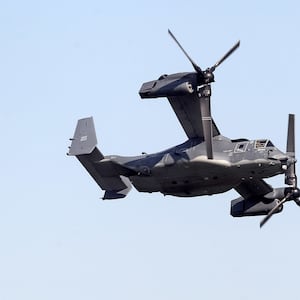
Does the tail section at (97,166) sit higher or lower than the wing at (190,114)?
lower

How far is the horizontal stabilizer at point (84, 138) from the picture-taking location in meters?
70.4

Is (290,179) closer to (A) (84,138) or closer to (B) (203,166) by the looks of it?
(B) (203,166)

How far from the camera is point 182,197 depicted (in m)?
69.2

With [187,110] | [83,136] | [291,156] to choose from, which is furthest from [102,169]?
[291,156]

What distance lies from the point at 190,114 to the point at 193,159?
2.95 m

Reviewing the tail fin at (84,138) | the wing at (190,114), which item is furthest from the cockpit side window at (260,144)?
the tail fin at (84,138)

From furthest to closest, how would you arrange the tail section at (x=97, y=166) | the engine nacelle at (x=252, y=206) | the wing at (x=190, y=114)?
the engine nacelle at (x=252, y=206)
the tail section at (x=97, y=166)
the wing at (x=190, y=114)

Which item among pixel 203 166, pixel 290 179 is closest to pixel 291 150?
pixel 290 179

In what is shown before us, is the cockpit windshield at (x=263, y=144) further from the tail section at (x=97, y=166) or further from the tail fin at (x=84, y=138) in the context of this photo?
the tail fin at (x=84, y=138)

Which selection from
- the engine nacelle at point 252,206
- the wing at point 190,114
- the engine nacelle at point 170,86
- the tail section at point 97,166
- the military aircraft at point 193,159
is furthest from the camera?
the engine nacelle at point 252,206

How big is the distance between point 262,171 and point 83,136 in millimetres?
12058

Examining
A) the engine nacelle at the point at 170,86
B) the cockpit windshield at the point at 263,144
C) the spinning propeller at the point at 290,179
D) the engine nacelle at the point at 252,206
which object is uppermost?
the engine nacelle at the point at 170,86

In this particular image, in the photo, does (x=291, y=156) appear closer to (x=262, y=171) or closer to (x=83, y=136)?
(x=262, y=171)

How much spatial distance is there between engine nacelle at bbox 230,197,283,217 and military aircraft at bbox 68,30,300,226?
0.10 metres
